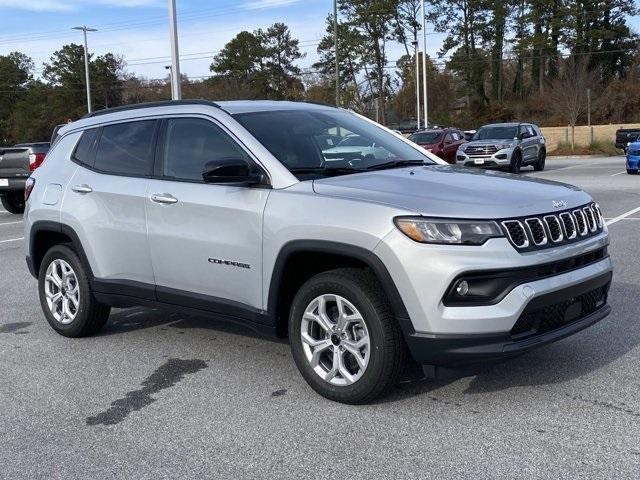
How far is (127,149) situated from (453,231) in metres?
2.84

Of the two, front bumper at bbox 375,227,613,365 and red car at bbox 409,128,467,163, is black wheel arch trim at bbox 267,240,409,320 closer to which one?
front bumper at bbox 375,227,613,365

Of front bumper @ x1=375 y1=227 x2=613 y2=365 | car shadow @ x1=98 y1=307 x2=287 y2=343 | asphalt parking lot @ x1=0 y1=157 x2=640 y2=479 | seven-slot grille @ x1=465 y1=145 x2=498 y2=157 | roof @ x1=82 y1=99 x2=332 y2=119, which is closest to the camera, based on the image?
asphalt parking lot @ x1=0 y1=157 x2=640 y2=479

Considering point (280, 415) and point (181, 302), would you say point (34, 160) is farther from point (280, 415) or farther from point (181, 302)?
point (280, 415)

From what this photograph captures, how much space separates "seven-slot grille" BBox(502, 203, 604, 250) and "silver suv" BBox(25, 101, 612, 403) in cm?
1

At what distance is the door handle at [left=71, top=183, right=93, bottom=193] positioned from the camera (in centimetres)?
575

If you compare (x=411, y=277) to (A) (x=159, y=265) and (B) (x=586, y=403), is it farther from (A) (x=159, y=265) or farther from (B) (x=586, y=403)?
(A) (x=159, y=265)

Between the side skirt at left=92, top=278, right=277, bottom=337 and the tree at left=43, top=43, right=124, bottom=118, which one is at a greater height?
the tree at left=43, top=43, right=124, bottom=118

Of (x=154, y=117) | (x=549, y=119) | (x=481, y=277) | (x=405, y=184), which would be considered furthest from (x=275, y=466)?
(x=549, y=119)

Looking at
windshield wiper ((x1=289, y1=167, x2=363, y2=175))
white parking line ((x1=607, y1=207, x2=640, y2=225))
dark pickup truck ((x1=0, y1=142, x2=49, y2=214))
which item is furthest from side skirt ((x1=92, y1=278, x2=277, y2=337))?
dark pickup truck ((x1=0, y1=142, x2=49, y2=214))

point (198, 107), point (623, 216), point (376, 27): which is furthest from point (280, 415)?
point (376, 27)

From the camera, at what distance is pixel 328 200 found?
4285mm

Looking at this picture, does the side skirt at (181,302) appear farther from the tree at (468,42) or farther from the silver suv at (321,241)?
the tree at (468,42)

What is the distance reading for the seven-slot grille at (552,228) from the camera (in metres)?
3.95

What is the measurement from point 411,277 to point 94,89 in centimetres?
7926
